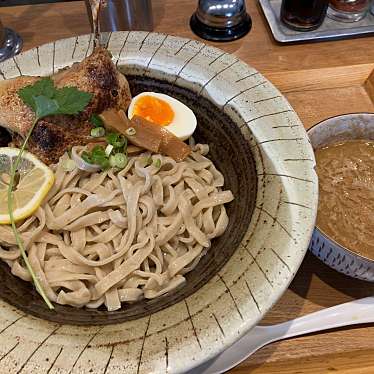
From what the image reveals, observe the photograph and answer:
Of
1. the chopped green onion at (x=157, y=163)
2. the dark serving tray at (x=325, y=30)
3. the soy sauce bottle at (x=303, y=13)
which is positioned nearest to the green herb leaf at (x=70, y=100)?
the chopped green onion at (x=157, y=163)

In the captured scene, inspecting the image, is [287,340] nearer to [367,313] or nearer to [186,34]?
[367,313]

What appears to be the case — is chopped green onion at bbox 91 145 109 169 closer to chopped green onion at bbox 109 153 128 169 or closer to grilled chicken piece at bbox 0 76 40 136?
chopped green onion at bbox 109 153 128 169

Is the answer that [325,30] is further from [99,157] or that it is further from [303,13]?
[99,157]

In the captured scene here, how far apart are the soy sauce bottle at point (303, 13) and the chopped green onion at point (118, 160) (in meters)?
1.66

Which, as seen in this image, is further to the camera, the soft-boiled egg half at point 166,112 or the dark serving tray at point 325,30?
the dark serving tray at point 325,30

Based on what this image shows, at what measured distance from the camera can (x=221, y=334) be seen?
4.42 ft

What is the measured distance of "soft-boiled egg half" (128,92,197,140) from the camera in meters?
2.05

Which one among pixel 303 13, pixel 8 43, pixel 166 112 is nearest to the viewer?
pixel 166 112

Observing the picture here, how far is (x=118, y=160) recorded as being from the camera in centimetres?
191

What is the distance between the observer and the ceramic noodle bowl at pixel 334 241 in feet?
5.43

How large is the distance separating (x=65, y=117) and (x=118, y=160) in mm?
285

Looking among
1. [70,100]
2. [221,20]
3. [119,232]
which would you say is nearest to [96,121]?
[70,100]

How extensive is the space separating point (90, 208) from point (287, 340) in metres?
0.90

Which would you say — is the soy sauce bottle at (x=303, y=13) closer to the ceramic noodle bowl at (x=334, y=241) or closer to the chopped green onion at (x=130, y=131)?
the ceramic noodle bowl at (x=334, y=241)
